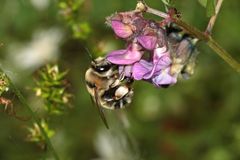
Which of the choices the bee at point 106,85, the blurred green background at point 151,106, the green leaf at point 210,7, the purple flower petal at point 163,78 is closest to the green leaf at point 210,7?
the green leaf at point 210,7

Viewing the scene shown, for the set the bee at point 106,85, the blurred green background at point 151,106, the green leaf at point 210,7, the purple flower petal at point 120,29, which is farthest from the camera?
the blurred green background at point 151,106

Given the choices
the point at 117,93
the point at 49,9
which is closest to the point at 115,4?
the point at 49,9

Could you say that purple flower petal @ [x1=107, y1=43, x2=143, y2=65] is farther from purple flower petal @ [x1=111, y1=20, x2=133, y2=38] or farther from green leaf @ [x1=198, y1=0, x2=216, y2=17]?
green leaf @ [x1=198, y1=0, x2=216, y2=17]

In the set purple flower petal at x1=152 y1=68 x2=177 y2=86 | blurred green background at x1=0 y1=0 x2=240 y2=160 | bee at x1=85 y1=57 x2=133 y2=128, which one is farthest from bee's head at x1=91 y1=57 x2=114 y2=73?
blurred green background at x1=0 y1=0 x2=240 y2=160

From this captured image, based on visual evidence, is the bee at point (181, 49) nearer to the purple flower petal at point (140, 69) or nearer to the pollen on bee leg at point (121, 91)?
the purple flower petal at point (140, 69)

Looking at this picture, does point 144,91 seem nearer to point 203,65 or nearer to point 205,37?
point 203,65
